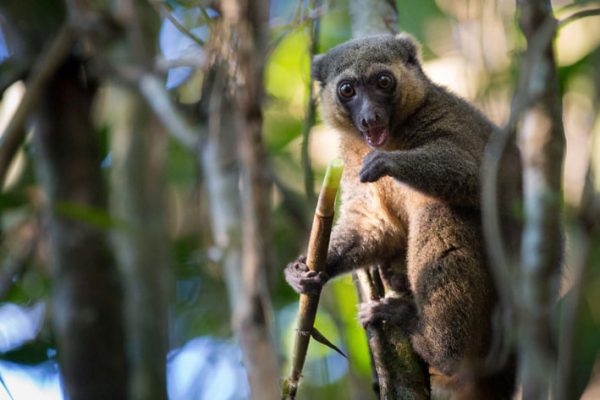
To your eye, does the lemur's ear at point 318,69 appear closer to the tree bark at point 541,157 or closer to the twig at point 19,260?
the twig at point 19,260

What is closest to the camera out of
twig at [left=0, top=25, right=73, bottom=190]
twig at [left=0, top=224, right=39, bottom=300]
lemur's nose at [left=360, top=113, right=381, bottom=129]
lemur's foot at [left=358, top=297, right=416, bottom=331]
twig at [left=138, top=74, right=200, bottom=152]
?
twig at [left=0, top=25, right=73, bottom=190]

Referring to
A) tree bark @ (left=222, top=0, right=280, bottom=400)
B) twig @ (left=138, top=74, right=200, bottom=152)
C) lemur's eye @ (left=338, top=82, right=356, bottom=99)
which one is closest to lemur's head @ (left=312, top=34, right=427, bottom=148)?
lemur's eye @ (left=338, top=82, right=356, bottom=99)

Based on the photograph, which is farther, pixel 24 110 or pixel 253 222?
pixel 24 110

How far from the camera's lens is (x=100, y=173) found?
17.1ft

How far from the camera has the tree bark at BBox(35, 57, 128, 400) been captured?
15.1 feet

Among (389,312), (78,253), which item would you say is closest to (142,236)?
(78,253)

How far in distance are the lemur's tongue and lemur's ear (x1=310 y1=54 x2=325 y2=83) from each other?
73 cm

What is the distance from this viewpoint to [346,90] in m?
5.46

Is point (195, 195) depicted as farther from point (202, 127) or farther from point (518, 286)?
point (518, 286)

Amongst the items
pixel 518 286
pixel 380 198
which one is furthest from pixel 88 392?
pixel 518 286

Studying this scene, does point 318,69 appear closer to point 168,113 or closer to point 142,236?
point 168,113

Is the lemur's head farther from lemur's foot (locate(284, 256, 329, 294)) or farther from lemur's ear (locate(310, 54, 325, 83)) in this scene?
lemur's foot (locate(284, 256, 329, 294))

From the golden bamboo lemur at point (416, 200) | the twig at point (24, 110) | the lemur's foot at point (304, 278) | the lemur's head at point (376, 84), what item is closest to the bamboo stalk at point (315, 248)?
the lemur's foot at point (304, 278)

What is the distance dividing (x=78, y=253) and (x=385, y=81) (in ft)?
6.85
